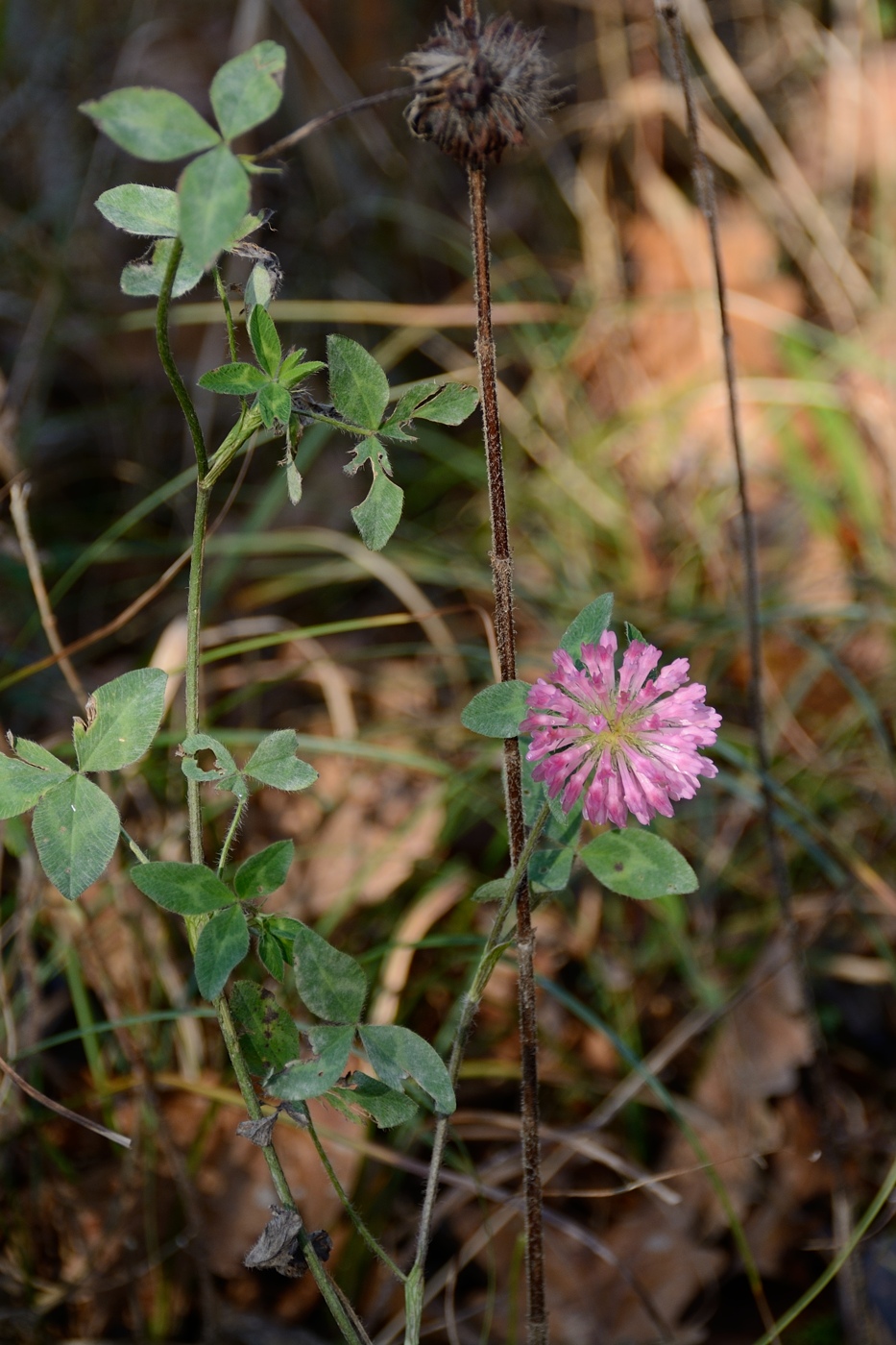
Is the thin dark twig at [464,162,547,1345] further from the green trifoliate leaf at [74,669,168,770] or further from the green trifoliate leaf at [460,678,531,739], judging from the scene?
the green trifoliate leaf at [74,669,168,770]

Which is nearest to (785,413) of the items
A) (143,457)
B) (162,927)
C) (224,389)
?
(143,457)

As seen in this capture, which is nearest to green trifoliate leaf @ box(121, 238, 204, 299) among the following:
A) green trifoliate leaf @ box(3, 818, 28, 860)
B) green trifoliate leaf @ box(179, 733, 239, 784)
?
green trifoliate leaf @ box(179, 733, 239, 784)

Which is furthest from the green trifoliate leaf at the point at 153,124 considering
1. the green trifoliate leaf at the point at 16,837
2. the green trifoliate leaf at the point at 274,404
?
the green trifoliate leaf at the point at 16,837

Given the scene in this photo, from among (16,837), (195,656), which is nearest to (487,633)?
(195,656)

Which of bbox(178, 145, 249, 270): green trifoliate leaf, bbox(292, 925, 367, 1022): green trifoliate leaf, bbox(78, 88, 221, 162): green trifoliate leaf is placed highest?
bbox(78, 88, 221, 162): green trifoliate leaf

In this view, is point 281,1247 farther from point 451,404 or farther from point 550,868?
point 451,404

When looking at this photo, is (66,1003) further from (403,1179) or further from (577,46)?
(577,46)
